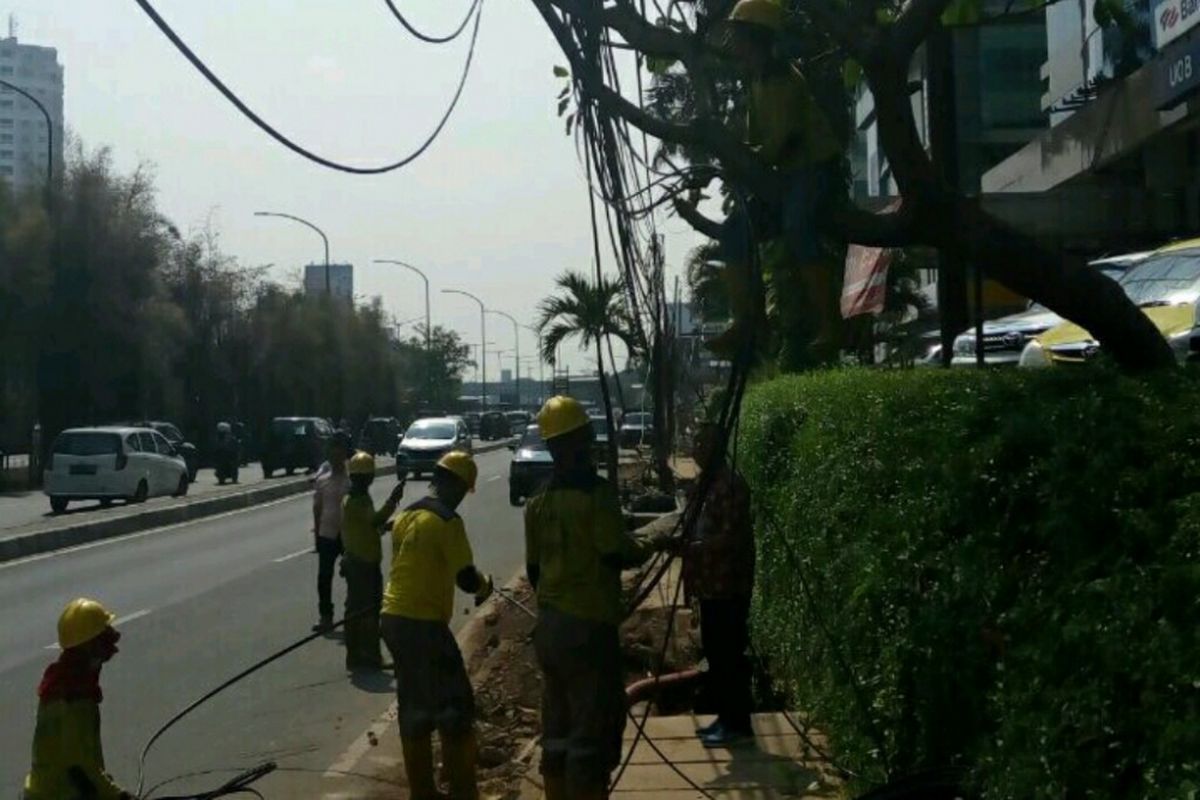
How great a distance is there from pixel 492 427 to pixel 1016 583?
83.7m

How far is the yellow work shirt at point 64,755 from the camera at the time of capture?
6.41 meters

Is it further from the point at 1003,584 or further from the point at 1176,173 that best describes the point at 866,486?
the point at 1176,173

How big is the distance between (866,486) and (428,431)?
40710mm

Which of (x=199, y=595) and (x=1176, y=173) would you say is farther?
(x=1176, y=173)

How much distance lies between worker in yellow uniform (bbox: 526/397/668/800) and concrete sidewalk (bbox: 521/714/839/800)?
968 mm

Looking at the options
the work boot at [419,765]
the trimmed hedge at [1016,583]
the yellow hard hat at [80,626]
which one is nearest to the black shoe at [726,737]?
the trimmed hedge at [1016,583]

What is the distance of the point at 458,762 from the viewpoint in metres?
8.66

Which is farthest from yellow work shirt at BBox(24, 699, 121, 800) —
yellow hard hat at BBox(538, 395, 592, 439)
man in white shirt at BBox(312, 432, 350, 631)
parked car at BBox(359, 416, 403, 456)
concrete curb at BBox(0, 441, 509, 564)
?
parked car at BBox(359, 416, 403, 456)

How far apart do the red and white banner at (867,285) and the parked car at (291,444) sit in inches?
1556

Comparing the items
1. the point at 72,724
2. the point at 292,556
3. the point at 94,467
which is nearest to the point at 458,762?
the point at 72,724

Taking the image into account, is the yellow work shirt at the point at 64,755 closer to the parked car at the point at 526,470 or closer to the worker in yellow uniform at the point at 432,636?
the worker in yellow uniform at the point at 432,636

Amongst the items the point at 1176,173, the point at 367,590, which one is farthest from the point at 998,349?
the point at 1176,173

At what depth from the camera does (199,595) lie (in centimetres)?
1869

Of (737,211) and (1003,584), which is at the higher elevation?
(737,211)
